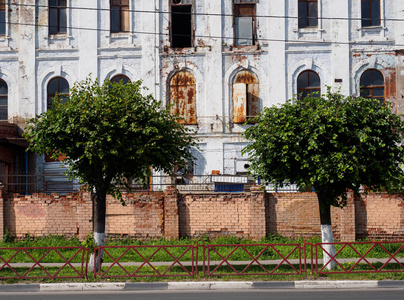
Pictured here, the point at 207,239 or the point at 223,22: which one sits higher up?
the point at 223,22

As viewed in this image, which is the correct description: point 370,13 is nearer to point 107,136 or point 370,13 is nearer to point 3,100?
point 107,136

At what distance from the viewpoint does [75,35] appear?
26828mm

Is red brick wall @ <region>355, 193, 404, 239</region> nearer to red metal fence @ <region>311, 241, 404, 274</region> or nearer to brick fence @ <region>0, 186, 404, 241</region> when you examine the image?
brick fence @ <region>0, 186, 404, 241</region>

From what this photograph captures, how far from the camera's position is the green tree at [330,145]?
14.6 meters

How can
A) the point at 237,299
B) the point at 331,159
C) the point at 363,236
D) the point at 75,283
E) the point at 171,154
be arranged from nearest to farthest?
the point at 237,299 → the point at 75,283 → the point at 331,159 → the point at 171,154 → the point at 363,236

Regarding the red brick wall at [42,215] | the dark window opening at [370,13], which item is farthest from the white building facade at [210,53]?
the red brick wall at [42,215]

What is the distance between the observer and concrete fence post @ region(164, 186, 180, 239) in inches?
797

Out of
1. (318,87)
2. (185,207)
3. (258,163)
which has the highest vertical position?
(318,87)

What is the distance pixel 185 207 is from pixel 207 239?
4.63 ft

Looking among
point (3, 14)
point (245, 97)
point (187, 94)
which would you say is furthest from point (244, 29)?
point (3, 14)

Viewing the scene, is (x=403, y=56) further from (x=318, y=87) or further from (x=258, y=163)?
(x=258, y=163)

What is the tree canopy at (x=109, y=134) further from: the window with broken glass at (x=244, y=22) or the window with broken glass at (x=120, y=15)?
the window with broken glass at (x=120, y=15)

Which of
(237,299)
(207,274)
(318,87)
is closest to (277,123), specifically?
(207,274)

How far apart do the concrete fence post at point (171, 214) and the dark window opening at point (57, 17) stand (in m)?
11.4
